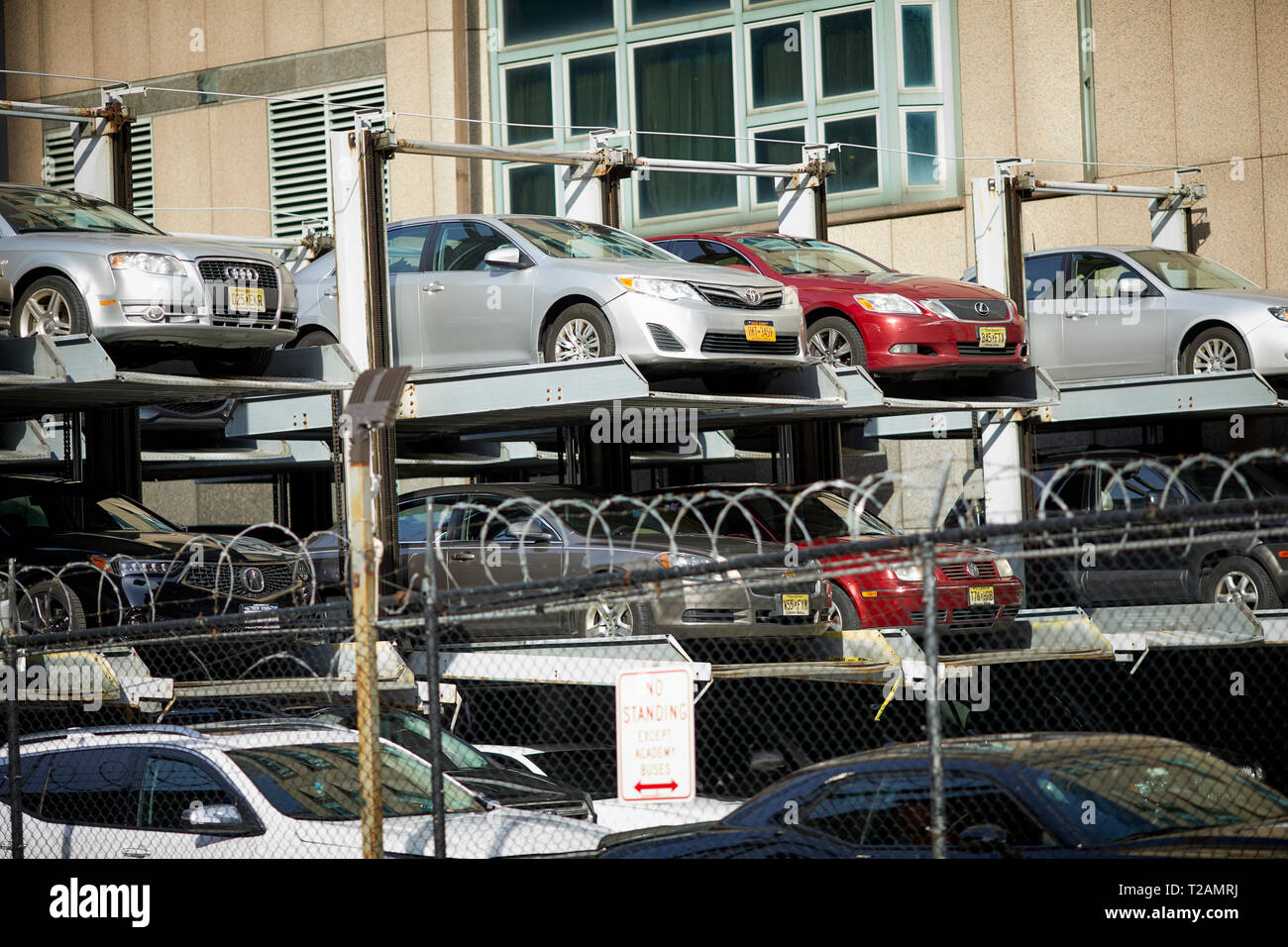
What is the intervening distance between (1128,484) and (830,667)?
447 centimetres

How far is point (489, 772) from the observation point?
11.4 m

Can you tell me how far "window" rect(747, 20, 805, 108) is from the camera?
24.2 metres

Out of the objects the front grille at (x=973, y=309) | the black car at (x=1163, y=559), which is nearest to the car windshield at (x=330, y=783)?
the black car at (x=1163, y=559)

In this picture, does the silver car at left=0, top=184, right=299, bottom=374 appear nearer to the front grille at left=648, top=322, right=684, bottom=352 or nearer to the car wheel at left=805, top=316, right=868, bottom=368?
the front grille at left=648, top=322, right=684, bottom=352

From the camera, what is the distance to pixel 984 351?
15430mm

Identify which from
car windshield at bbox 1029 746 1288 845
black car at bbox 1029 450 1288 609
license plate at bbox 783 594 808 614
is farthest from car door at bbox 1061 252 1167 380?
car windshield at bbox 1029 746 1288 845

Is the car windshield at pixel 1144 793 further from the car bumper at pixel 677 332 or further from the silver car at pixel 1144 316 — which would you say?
the silver car at pixel 1144 316

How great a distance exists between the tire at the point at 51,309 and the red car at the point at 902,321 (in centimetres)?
614

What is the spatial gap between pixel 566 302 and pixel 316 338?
10.1 feet

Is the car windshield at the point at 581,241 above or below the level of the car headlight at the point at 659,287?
above

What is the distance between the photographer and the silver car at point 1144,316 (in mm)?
15812

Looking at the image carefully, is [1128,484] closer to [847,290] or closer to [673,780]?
[847,290]
